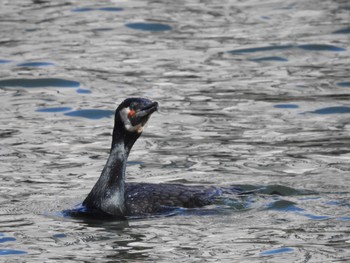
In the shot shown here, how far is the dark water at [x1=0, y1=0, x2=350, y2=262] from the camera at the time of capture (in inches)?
383

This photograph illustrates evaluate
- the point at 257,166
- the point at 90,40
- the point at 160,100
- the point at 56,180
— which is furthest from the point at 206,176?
the point at 90,40

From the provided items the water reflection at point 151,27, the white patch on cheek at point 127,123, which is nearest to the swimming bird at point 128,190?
the white patch on cheek at point 127,123

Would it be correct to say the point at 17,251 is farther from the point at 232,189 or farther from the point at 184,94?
the point at 184,94

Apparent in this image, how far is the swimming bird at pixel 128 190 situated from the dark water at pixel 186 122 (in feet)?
0.68

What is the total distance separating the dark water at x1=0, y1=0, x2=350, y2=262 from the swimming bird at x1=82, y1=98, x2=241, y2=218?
206 millimetres

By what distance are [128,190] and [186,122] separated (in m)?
3.76

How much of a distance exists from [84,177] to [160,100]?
360 cm

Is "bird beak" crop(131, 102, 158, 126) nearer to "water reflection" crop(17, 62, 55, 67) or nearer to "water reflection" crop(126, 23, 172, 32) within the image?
"water reflection" crop(17, 62, 55, 67)

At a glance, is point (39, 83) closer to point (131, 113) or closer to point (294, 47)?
point (294, 47)

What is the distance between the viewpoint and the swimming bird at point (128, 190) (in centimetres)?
1017

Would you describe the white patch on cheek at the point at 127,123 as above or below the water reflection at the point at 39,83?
above

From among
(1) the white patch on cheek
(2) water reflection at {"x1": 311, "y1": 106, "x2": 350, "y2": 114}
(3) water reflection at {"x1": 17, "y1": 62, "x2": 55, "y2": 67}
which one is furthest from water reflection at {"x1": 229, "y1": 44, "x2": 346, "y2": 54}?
(1) the white patch on cheek

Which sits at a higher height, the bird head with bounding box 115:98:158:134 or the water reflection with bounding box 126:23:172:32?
the bird head with bounding box 115:98:158:134

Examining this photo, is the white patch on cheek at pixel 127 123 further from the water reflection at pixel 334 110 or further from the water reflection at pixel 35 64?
the water reflection at pixel 35 64
